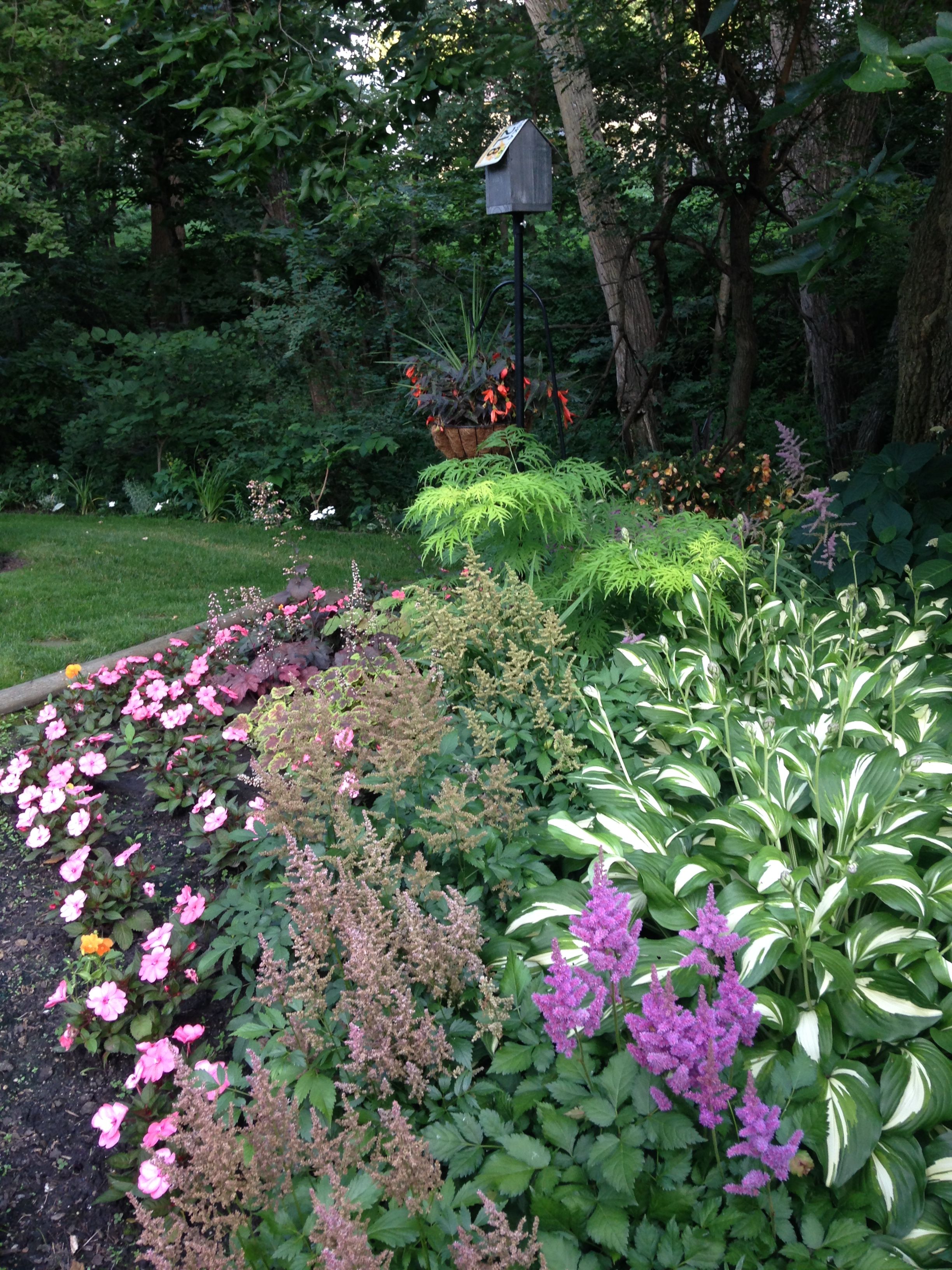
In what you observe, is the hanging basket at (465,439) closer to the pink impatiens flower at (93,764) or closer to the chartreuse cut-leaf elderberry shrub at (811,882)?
the chartreuse cut-leaf elderberry shrub at (811,882)

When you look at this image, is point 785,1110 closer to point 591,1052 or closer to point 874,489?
point 591,1052

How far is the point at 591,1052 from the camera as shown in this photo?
162cm

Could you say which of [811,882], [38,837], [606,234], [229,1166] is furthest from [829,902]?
[606,234]

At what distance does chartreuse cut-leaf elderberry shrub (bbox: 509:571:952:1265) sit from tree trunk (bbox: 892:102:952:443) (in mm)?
1818

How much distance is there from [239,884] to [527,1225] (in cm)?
113

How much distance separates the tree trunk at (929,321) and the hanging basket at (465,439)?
185 cm

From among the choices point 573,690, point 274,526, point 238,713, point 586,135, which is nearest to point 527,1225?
point 573,690

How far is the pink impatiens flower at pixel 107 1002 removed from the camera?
2053 millimetres

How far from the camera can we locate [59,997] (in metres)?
2.13

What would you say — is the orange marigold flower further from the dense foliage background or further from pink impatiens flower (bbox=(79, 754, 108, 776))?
the dense foliage background

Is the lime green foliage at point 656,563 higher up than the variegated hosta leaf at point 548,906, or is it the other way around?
the lime green foliage at point 656,563

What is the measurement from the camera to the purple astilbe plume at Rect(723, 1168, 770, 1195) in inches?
47.3

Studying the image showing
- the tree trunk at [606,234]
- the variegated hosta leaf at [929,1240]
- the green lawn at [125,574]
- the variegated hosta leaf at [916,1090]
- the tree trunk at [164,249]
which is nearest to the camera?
the variegated hosta leaf at [929,1240]

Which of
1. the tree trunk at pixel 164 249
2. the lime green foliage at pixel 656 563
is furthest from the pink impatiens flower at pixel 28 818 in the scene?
the tree trunk at pixel 164 249
